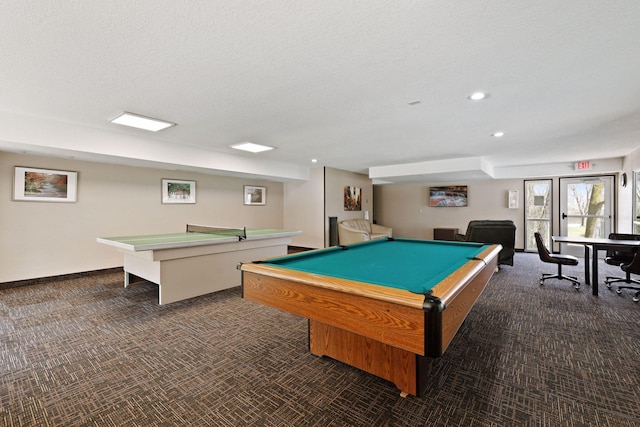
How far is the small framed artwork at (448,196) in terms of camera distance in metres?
8.88

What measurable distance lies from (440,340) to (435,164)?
6.47m

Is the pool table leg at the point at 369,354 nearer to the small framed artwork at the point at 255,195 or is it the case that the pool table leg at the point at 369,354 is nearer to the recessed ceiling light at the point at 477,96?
the recessed ceiling light at the point at 477,96

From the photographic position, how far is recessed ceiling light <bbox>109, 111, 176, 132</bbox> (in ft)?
11.9

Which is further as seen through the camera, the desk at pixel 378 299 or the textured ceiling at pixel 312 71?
the textured ceiling at pixel 312 71

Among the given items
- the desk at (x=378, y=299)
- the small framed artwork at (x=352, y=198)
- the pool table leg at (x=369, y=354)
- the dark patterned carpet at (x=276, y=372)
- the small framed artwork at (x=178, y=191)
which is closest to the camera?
the desk at (x=378, y=299)

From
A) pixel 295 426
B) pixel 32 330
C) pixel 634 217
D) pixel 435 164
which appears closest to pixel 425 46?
pixel 295 426

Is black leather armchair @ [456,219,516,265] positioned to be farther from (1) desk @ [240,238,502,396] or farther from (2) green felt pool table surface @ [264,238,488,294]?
(1) desk @ [240,238,502,396]

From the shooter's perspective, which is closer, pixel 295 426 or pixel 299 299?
pixel 295 426

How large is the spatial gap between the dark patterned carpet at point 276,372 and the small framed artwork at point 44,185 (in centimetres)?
196

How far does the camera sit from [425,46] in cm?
212

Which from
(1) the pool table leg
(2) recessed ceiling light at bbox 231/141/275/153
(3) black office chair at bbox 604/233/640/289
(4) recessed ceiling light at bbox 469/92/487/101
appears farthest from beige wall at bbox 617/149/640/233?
(2) recessed ceiling light at bbox 231/141/275/153

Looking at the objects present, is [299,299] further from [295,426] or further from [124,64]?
[124,64]

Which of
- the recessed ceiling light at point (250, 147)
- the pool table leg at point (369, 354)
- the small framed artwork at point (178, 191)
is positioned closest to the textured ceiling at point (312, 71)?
the recessed ceiling light at point (250, 147)

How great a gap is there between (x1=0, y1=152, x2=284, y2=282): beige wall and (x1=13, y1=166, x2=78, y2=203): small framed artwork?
0.25ft
